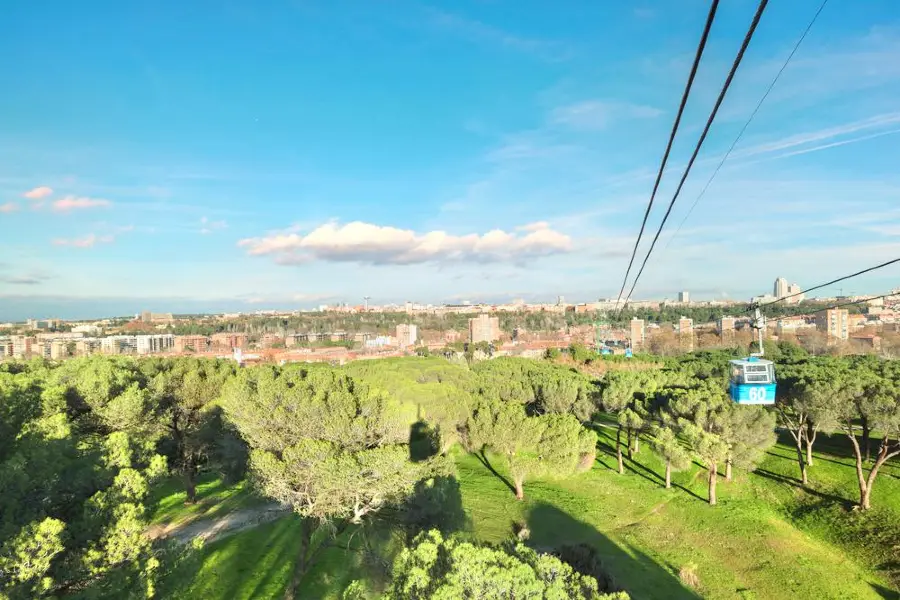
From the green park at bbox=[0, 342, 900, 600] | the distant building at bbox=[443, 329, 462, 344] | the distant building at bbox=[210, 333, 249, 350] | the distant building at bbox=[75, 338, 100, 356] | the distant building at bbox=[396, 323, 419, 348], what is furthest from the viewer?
the distant building at bbox=[443, 329, 462, 344]

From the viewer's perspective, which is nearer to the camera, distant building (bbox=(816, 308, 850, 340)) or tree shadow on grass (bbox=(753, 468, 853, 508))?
tree shadow on grass (bbox=(753, 468, 853, 508))

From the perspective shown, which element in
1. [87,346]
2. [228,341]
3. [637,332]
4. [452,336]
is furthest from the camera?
[452,336]

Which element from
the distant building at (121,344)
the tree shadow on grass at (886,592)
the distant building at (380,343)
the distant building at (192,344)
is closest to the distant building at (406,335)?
the distant building at (380,343)

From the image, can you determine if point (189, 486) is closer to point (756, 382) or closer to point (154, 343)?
point (756, 382)

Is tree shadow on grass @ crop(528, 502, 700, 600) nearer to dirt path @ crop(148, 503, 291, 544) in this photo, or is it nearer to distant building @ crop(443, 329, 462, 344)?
dirt path @ crop(148, 503, 291, 544)

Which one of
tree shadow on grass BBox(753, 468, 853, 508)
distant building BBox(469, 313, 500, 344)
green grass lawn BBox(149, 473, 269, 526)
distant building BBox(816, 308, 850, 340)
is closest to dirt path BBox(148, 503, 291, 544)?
green grass lawn BBox(149, 473, 269, 526)

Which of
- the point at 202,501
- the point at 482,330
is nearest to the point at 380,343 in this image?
the point at 482,330

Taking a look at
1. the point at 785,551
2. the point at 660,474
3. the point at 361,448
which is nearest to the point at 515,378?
the point at 660,474
